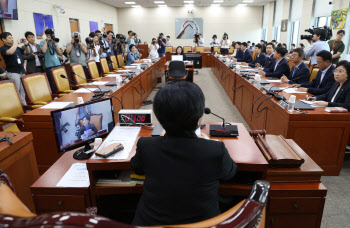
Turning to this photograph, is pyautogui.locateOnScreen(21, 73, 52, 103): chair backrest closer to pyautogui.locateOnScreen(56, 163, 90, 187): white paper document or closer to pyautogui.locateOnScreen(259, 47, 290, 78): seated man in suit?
pyautogui.locateOnScreen(56, 163, 90, 187): white paper document

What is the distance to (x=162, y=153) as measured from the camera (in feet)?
2.98

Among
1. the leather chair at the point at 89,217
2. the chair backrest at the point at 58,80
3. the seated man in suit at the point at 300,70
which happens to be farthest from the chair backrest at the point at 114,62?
the leather chair at the point at 89,217

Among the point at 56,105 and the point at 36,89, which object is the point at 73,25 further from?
the point at 56,105

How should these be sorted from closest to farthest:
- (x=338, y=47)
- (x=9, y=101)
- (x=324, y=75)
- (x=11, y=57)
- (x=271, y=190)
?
(x=271, y=190)
(x=9, y=101)
(x=324, y=75)
(x=11, y=57)
(x=338, y=47)

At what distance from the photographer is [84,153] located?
1.70 m

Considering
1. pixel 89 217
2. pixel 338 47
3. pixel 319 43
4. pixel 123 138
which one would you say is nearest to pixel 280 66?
pixel 319 43

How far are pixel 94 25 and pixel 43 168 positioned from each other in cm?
904

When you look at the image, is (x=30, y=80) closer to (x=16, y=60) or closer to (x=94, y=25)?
(x=16, y=60)

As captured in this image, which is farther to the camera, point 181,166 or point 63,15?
point 63,15

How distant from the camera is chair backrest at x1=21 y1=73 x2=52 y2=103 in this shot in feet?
9.06

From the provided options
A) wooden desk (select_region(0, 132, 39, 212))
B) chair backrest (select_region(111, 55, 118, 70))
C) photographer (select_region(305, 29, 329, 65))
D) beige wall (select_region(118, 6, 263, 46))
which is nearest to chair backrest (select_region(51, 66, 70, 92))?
wooden desk (select_region(0, 132, 39, 212))

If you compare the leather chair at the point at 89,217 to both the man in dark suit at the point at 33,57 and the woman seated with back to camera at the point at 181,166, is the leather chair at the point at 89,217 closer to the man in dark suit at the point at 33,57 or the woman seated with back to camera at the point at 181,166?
Answer: the woman seated with back to camera at the point at 181,166

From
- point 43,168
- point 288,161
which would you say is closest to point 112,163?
point 288,161

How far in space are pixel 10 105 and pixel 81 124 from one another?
1.46 meters
